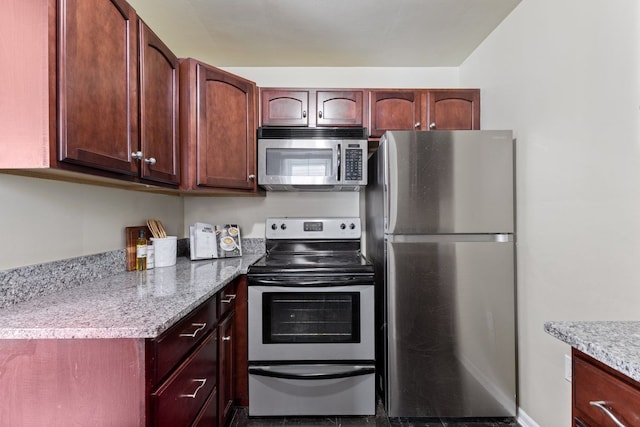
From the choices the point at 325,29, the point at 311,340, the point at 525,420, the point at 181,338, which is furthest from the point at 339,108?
the point at 525,420

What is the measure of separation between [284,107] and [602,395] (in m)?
2.11

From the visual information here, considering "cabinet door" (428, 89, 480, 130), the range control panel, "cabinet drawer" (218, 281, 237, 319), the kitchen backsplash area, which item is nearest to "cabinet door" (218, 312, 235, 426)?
"cabinet drawer" (218, 281, 237, 319)

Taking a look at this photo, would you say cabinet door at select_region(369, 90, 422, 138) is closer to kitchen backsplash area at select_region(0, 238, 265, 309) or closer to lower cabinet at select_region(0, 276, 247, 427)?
kitchen backsplash area at select_region(0, 238, 265, 309)

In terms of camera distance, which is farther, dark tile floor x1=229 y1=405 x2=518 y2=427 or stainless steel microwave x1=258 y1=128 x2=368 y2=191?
stainless steel microwave x1=258 y1=128 x2=368 y2=191

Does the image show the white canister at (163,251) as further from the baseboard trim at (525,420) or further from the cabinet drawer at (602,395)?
the baseboard trim at (525,420)

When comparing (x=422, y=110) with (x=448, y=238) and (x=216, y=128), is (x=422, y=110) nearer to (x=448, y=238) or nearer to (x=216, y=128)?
(x=448, y=238)

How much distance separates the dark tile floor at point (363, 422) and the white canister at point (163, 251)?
100 cm

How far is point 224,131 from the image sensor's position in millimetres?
2008

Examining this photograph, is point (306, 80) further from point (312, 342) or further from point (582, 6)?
point (312, 342)

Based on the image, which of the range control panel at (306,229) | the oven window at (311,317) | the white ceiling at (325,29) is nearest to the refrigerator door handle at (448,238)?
the oven window at (311,317)

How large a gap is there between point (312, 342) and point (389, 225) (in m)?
0.79

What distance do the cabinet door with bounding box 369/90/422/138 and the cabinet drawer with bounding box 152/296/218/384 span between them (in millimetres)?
1584

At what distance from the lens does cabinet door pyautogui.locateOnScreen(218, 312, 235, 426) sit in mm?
1592

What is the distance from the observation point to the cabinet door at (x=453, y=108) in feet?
7.48
